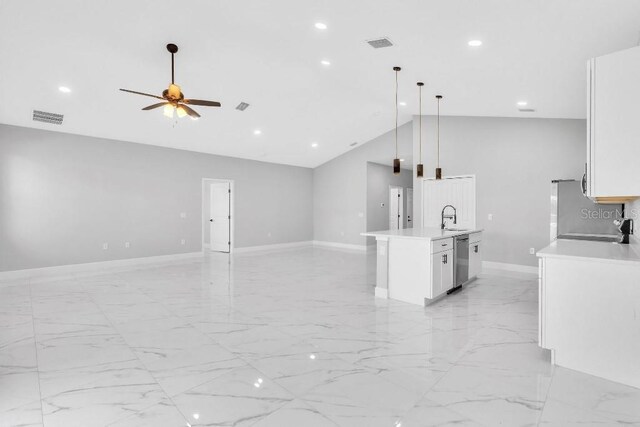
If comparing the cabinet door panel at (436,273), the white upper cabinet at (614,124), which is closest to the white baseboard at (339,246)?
the cabinet door panel at (436,273)

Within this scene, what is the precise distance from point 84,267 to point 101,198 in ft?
4.51

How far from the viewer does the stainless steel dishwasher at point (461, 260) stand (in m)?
4.91

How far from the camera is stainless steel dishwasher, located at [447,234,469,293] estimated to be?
16.1 ft

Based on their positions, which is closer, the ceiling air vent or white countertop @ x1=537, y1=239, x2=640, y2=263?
white countertop @ x1=537, y1=239, x2=640, y2=263

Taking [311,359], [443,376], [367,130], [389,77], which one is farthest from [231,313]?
[367,130]

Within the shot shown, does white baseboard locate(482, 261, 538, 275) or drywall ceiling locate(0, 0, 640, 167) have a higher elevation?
drywall ceiling locate(0, 0, 640, 167)

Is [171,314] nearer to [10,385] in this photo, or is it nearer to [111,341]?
[111,341]

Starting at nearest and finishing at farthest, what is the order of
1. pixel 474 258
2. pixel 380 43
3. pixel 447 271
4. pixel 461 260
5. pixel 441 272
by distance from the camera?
pixel 380 43 → pixel 441 272 → pixel 447 271 → pixel 461 260 → pixel 474 258

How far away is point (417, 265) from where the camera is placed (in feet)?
14.4

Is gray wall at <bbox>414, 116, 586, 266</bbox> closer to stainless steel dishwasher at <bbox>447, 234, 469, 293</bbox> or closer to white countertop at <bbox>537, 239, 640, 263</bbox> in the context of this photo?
stainless steel dishwasher at <bbox>447, 234, 469, 293</bbox>

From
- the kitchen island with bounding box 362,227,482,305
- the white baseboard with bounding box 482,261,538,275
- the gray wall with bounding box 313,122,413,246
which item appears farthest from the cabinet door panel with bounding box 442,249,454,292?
the gray wall with bounding box 313,122,413,246

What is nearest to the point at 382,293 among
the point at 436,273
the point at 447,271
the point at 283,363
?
A: the point at 436,273

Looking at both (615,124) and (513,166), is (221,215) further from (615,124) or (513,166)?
(615,124)

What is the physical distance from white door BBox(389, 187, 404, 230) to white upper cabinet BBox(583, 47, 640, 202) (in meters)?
8.87
